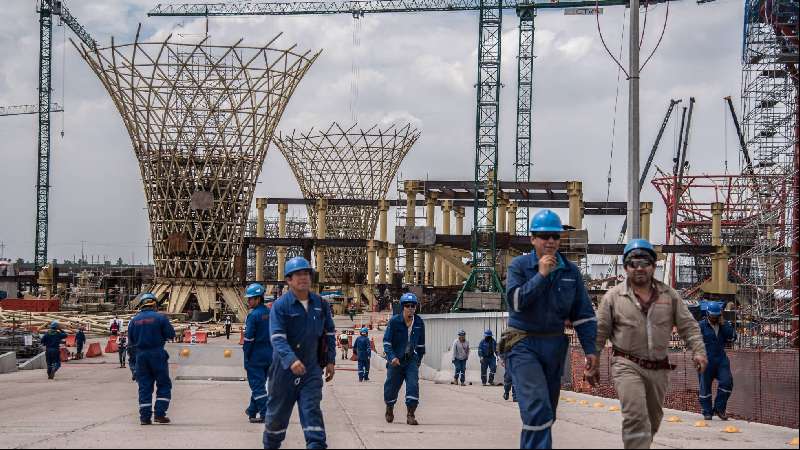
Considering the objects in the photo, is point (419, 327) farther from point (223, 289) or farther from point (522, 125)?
point (522, 125)

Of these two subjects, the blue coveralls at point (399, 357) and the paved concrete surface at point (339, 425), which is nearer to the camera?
the paved concrete surface at point (339, 425)

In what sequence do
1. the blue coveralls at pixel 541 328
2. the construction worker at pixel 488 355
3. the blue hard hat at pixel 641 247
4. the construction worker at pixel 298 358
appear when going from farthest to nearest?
the construction worker at pixel 488 355 < the construction worker at pixel 298 358 < the blue hard hat at pixel 641 247 < the blue coveralls at pixel 541 328

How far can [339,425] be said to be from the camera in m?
12.5

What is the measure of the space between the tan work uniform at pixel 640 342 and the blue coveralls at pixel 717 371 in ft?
18.1

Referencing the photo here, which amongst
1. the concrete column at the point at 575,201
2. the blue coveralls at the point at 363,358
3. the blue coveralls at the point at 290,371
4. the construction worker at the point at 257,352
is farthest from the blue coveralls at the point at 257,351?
the concrete column at the point at 575,201

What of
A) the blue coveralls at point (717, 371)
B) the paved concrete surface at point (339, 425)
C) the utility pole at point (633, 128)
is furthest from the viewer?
the utility pole at point (633, 128)

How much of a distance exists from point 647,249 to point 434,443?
2987 millimetres

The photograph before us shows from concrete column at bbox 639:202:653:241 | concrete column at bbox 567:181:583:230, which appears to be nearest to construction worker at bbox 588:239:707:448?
concrete column at bbox 567:181:583:230

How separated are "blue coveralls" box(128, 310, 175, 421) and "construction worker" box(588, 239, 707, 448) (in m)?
6.02

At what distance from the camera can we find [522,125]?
305ft

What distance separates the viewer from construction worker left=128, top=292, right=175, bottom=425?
41.0ft

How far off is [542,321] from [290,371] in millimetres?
2149

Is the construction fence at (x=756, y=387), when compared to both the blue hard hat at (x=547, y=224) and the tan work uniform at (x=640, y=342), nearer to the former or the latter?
the tan work uniform at (x=640, y=342)

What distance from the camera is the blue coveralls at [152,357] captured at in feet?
41.1
